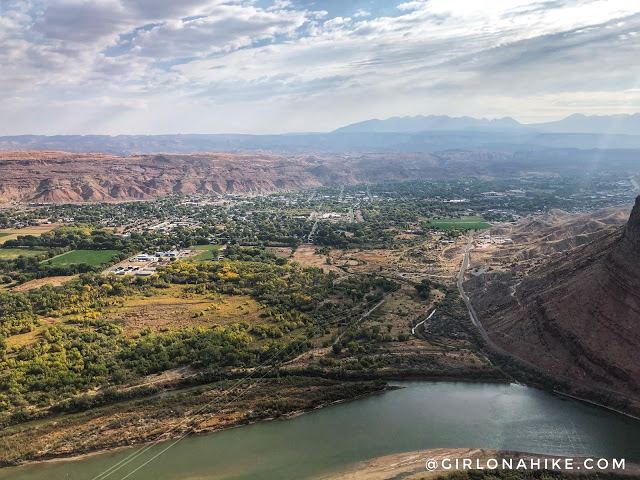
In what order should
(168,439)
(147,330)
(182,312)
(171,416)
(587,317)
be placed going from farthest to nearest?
(182,312) → (147,330) → (587,317) → (171,416) → (168,439)

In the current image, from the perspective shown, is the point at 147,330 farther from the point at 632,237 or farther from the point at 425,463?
the point at 632,237

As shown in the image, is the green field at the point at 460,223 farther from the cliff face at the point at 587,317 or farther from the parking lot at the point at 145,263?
the parking lot at the point at 145,263

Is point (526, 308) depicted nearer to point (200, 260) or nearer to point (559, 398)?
point (559, 398)

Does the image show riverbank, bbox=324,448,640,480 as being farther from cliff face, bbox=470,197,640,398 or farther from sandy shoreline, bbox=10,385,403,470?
cliff face, bbox=470,197,640,398

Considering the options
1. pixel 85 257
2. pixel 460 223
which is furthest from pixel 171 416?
pixel 460 223

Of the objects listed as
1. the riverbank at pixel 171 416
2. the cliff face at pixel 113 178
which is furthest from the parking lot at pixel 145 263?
the cliff face at pixel 113 178
